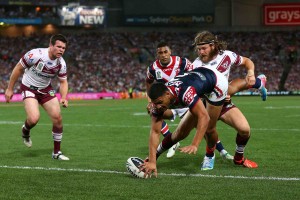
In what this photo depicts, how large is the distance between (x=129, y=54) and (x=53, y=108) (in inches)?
2010

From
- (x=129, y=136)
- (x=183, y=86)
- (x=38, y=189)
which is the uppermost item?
(x=183, y=86)

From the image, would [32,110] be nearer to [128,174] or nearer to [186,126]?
[128,174]

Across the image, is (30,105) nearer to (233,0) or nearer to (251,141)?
(251,141)

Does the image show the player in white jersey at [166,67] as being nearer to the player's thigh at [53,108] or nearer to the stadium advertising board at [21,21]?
the player's thigh at [53,108]

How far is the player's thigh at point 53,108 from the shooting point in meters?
11.4

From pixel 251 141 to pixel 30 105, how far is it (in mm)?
5737

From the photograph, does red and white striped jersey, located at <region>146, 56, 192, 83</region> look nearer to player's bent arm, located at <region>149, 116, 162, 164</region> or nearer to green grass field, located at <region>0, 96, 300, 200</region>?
green grass field, located at <region>0, 96, 300, 200</region>

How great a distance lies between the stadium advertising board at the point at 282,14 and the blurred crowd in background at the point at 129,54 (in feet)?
4.89

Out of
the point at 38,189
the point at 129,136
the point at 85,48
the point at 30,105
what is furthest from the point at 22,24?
the point at 38,189

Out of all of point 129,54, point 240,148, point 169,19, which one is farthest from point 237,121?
point 129,54

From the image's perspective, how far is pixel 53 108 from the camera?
11430 mm

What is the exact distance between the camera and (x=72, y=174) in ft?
29.9

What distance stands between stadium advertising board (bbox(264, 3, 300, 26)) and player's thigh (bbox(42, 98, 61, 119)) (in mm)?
55952

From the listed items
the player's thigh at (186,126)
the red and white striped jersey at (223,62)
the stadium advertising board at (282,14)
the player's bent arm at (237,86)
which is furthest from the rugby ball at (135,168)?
the stadium advertising board at (282,14)
